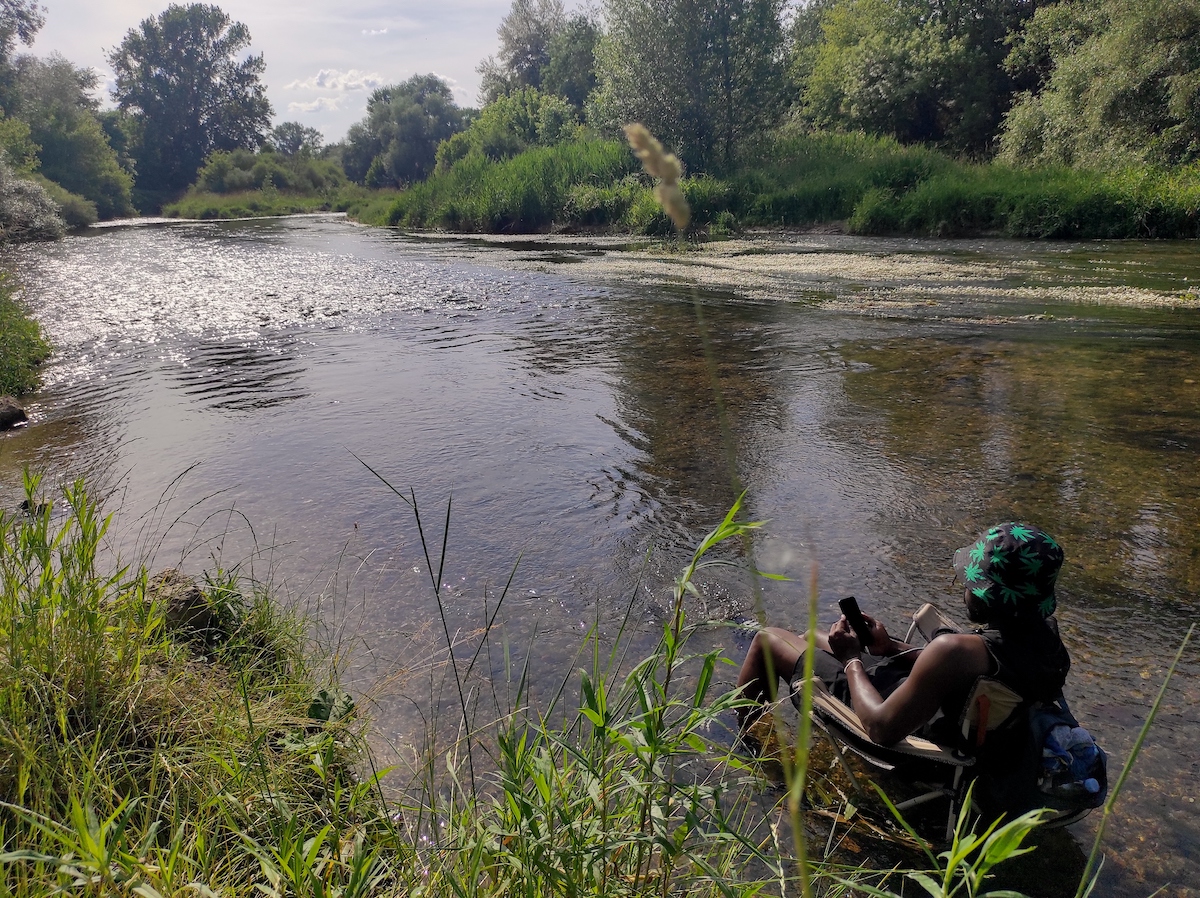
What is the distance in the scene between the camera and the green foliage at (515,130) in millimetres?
41312

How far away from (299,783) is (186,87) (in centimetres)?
8947

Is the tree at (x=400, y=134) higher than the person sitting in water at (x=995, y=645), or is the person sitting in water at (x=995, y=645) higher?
the tree at (x=400, y=134)

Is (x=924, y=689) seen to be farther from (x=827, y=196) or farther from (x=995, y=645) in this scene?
(x=827, y=196)

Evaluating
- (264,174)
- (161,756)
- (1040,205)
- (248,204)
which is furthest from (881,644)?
(264,174)

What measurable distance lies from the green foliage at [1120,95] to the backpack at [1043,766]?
21705 mm

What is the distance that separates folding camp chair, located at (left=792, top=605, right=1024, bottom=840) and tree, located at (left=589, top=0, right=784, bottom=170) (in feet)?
88.3

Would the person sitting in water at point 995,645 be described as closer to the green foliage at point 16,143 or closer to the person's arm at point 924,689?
the person's arm at point 924,689

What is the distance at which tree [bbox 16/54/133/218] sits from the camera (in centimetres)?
4462

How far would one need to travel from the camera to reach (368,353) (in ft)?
32.6

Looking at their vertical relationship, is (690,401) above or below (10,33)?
below

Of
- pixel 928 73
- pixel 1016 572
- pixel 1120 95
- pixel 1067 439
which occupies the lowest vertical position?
pixel 1067 439

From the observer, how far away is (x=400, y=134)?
225 ft

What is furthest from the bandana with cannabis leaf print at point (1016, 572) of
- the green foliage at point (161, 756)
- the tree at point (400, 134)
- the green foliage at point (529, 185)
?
the tree at point (400, 134)

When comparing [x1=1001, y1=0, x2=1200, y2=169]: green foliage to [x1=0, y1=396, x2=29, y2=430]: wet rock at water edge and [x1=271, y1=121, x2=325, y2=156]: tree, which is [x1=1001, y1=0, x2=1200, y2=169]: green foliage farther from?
[x1=271, y1=121, x2=325, y2=156]: tree
